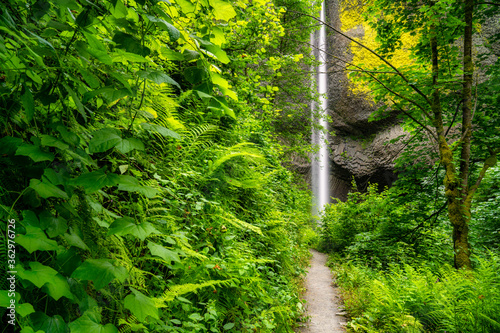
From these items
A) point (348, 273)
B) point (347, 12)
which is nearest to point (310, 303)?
point (348, 273)

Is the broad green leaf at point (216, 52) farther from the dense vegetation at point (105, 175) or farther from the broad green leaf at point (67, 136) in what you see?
the broad green leaf at point (67, 136)

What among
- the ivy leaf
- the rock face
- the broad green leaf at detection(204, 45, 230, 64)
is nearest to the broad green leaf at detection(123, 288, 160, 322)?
the ivy leaf

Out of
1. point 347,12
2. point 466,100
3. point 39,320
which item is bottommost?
point 39,320

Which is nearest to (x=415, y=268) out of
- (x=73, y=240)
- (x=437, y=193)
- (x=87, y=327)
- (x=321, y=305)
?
(x=437, y=193)

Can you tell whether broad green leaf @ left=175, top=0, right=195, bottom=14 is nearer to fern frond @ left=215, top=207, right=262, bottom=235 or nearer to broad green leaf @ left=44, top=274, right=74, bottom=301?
broad green leaf @ left=44, top=274, right=74, bottom=301

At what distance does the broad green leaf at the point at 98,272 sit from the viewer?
3.03 ft

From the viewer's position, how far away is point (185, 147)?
306 cm

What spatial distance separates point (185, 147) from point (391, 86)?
377cm

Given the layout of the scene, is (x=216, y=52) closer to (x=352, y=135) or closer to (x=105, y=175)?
(x=105, y=175)

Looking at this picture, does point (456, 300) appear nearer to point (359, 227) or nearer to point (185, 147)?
point (185, 147)

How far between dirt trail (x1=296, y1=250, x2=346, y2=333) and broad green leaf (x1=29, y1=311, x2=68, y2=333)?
3.07m

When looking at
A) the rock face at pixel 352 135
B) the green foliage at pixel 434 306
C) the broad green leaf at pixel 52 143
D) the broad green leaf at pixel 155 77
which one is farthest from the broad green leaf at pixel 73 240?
the rock face at pixel 352 135

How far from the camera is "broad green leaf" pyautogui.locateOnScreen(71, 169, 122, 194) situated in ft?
3.04

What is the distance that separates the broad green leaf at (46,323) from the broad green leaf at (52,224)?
0.28 meters
